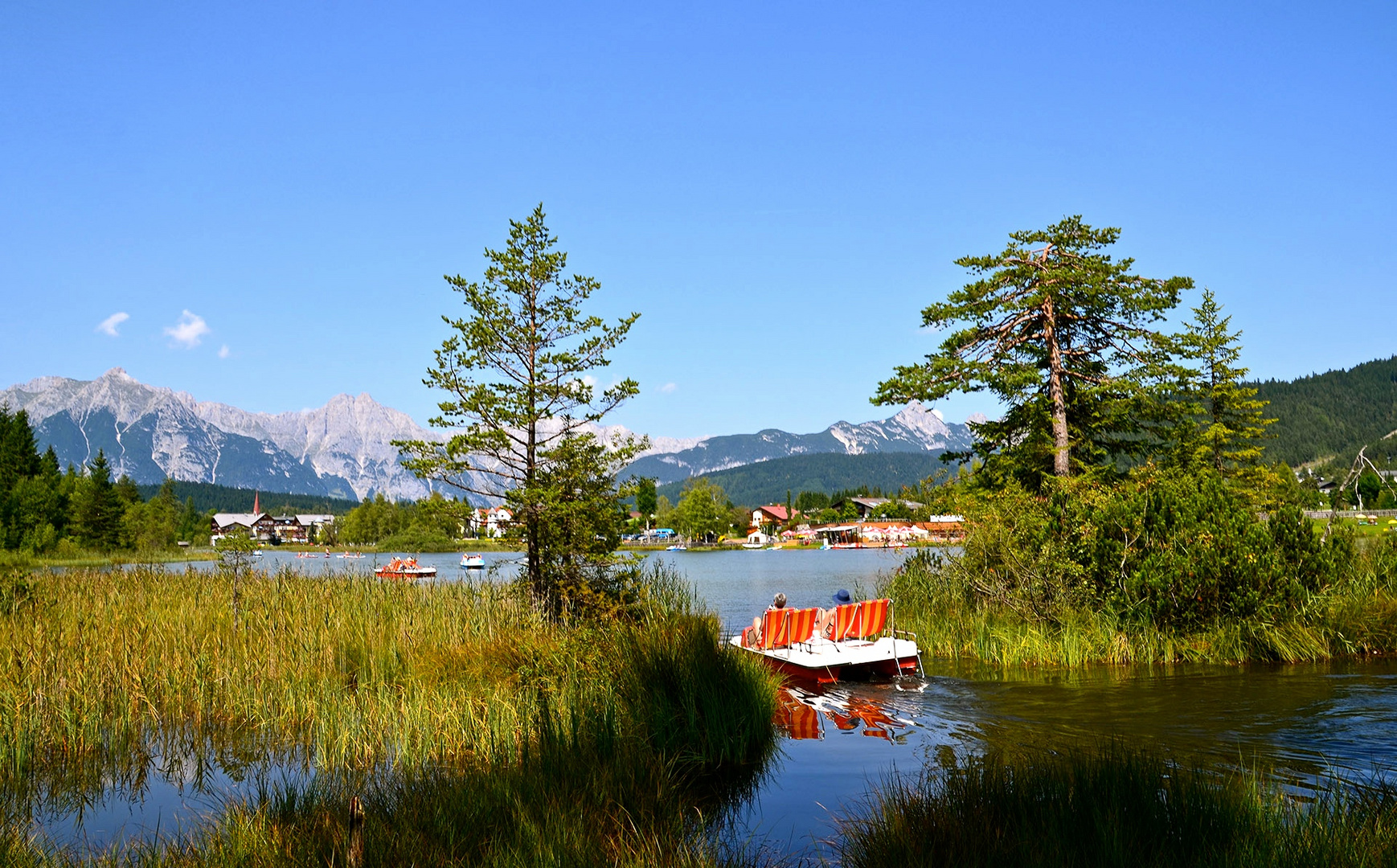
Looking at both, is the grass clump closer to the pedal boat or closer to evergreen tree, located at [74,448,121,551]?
the pedal boat

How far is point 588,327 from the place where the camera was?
15133 millimetres

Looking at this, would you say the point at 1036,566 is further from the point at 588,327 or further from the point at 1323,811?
the point at 1323,811

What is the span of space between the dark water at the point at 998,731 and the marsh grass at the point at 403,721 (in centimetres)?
51

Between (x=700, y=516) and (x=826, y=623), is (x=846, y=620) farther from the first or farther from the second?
(x=700, y=516)

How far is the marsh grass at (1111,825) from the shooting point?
5.13 metres

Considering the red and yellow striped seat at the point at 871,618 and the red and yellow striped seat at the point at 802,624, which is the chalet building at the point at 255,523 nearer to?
the red and yellow striped seat at the point at 802,624

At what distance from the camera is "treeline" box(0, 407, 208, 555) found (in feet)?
198

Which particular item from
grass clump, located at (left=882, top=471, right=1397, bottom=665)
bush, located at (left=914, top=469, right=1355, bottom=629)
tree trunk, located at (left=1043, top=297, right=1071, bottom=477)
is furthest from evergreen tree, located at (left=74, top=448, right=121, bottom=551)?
bush, located at (left=914, top=469, right=1355, bottom=629)

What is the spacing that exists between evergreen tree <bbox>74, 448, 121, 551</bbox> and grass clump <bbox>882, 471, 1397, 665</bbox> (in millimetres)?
66867

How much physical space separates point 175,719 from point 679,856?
8.07 metres

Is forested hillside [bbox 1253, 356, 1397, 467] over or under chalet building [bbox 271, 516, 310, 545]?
Answer: over

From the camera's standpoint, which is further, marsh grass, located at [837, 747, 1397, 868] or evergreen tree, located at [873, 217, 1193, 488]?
evergreen tree, located at [873, 217, 1193, 488]

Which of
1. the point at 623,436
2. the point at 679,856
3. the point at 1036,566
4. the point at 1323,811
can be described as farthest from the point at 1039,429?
the point at 679,856

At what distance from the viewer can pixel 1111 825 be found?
5457 millimetres
